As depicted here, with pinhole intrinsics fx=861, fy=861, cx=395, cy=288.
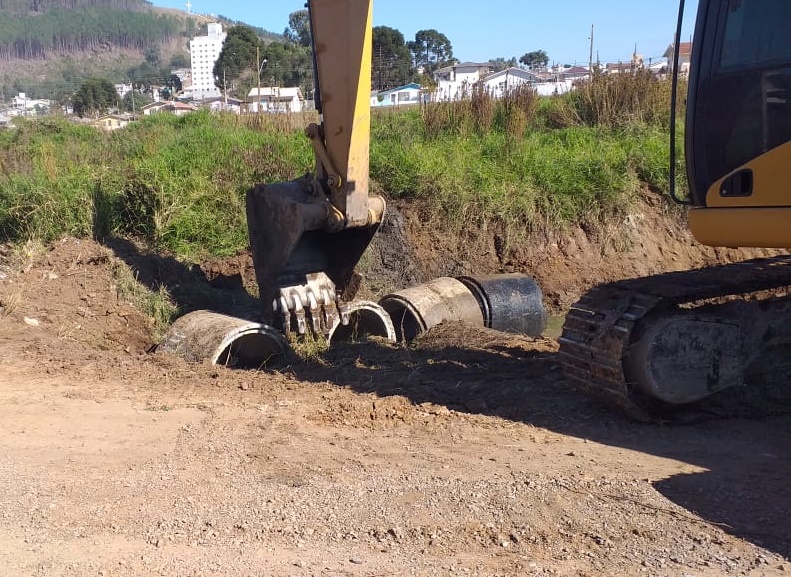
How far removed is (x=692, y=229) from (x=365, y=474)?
7.07ft

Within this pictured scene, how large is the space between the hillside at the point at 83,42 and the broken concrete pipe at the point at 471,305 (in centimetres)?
10262

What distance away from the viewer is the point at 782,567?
3.44 meters

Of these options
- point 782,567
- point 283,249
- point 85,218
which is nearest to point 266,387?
point 283,249

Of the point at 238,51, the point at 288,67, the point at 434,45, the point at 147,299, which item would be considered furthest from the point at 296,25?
the point at 147,299

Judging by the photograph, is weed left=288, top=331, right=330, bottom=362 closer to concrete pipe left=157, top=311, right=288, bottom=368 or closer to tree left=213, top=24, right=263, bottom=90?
concrete pipe left=157, top=311, right=288, bottom=368

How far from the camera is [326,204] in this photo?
6.94 meters

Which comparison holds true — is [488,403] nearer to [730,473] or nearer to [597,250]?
[730,473]

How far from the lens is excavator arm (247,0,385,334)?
6.59 m

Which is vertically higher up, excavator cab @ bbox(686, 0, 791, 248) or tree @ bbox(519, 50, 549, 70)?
tree @ bbox(519, 50, 549, 70)

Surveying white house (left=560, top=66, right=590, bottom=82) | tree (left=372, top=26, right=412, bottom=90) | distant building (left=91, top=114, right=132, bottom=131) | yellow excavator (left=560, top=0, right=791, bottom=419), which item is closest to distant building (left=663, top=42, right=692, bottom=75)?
yellow excavator (left=560, top=0, right=791, bottom=419)

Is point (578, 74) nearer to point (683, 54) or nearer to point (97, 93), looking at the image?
point (683, 54)

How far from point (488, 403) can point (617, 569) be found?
7.36 feet

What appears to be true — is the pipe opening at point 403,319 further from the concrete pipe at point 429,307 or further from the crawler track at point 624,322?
the crawler track at point 624,322

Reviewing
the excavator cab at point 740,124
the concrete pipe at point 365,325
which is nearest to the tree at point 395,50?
the concrete pipe at point 365,325
